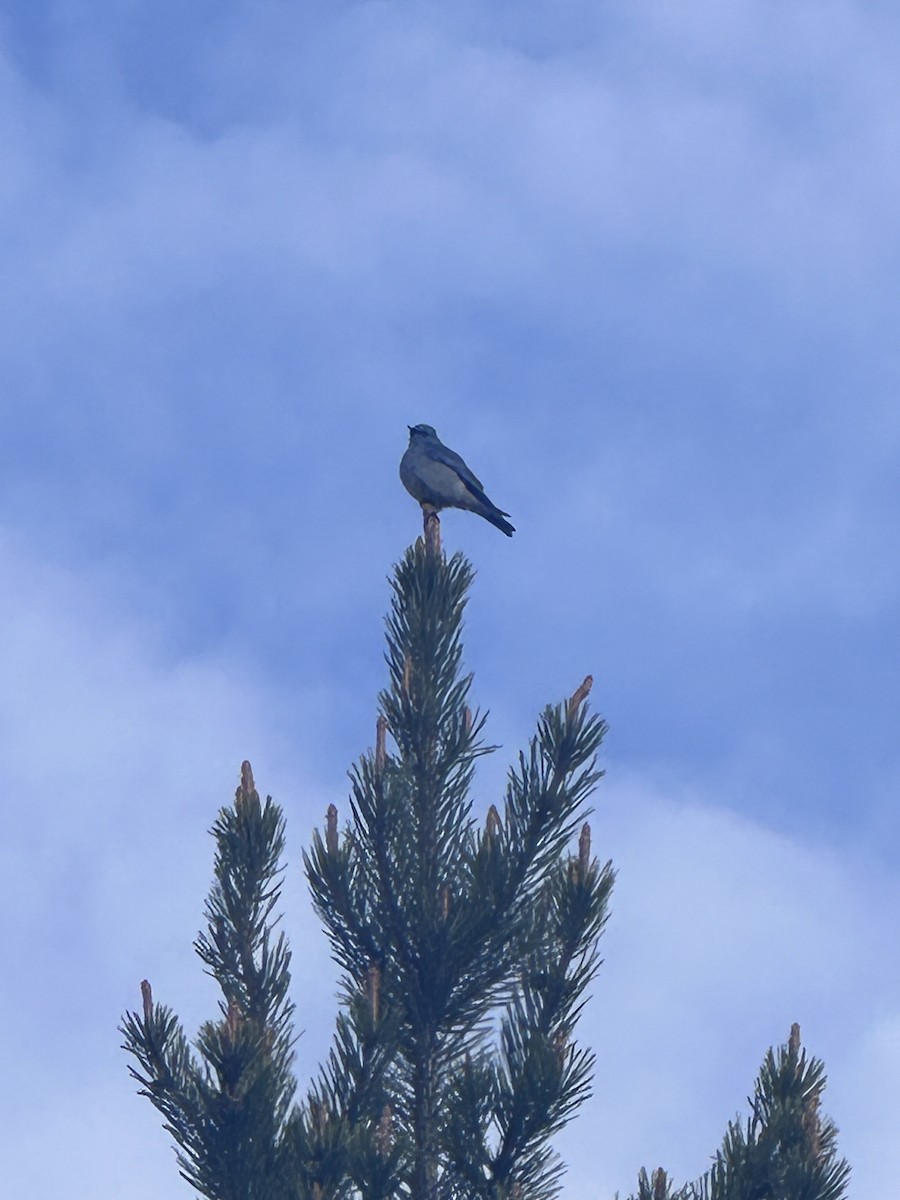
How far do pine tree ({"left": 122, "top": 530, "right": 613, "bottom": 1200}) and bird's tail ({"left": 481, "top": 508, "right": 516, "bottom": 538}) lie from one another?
6.51 meters

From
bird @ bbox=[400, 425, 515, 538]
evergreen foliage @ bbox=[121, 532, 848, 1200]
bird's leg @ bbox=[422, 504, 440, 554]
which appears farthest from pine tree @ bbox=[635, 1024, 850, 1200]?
bird @ bbox=[400, 425, 515, 538]

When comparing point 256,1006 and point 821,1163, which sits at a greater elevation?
point 256,1006

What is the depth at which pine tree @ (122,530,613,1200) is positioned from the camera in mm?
6785

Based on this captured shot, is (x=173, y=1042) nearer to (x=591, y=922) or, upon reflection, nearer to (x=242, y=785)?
(x=242, y=785)

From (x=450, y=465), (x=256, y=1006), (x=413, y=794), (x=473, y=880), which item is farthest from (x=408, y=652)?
(x=450, y=465)

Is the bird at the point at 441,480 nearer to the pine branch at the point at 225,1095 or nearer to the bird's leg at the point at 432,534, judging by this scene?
the bird's leg at the point at 432,534

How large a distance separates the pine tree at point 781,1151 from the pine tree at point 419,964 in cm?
70

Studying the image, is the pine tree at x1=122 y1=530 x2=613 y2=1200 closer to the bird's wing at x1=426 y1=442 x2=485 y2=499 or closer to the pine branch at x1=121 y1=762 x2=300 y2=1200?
the pine branch at x1=121 y1=762 x2=300 y2=1200

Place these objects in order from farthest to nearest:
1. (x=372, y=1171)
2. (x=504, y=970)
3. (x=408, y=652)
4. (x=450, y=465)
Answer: (x=450, y=465) < (x=408, y=652) < (x=504, y=970) < (x=372, y=1171)

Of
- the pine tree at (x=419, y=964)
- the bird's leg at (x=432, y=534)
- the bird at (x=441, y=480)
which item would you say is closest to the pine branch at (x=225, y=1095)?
the pine tree at (x=419, y=964)

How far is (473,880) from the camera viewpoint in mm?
7254

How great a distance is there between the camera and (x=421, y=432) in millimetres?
15141

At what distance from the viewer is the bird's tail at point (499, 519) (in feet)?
47.1

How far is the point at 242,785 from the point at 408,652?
40.2 inches
